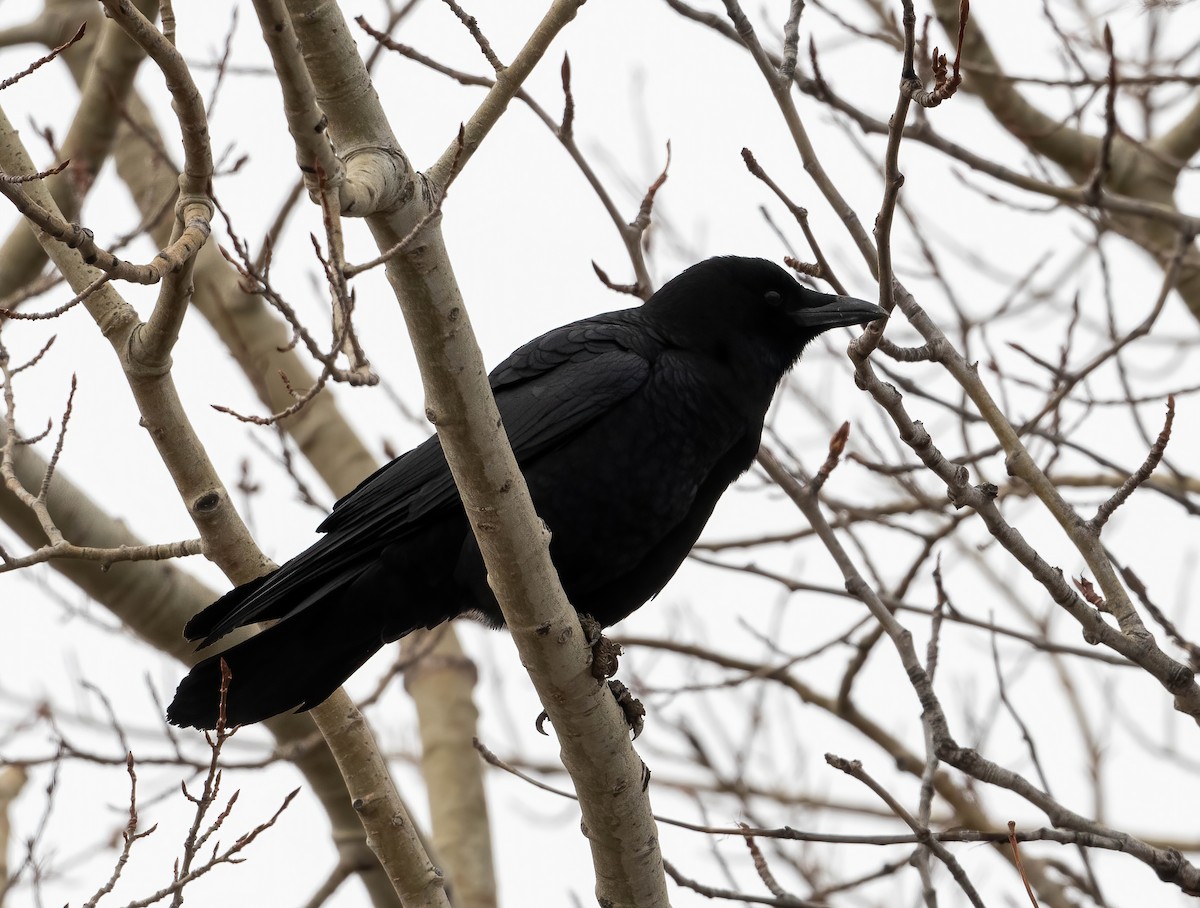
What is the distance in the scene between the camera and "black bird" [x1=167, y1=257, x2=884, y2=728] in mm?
4293

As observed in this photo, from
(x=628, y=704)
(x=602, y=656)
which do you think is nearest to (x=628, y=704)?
(x=628, y=704)

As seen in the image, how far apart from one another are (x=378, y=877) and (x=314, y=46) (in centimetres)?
362

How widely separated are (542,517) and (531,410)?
38 centimetres

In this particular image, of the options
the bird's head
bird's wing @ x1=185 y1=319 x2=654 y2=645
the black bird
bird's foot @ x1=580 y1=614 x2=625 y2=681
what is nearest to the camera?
bird's foot @ x1=580 y1=614 x2=625 y2=681

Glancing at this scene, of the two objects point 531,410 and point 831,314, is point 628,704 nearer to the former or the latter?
point 531,410

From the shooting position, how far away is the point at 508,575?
325 centimetres

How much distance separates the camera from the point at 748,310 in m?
5.07

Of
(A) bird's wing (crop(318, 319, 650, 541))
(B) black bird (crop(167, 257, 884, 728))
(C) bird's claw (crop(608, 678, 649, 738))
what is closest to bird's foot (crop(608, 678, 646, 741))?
(C) bird's claw (crop(608, 678, 649, 738))

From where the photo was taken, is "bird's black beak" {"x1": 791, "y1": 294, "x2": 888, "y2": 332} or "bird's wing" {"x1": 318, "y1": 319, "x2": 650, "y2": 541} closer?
"bird's wing" {"x1": 318, "y1": 319, "x2": 650, "y2": 541}

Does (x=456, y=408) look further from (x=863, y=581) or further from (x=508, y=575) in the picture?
(x=863, y=581)

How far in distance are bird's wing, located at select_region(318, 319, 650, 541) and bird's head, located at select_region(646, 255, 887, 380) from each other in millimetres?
302

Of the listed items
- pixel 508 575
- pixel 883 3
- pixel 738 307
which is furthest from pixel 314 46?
pixel 883 3

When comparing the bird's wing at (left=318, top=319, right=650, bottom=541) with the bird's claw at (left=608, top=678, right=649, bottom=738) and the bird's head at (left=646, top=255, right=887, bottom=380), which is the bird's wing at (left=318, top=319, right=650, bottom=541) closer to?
the bird's head at (left=646, top=255, right=887, bottom=380)

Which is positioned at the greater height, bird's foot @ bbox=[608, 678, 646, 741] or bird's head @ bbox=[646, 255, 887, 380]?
bird's head @ bbox=[646, 255, 887, 380]
